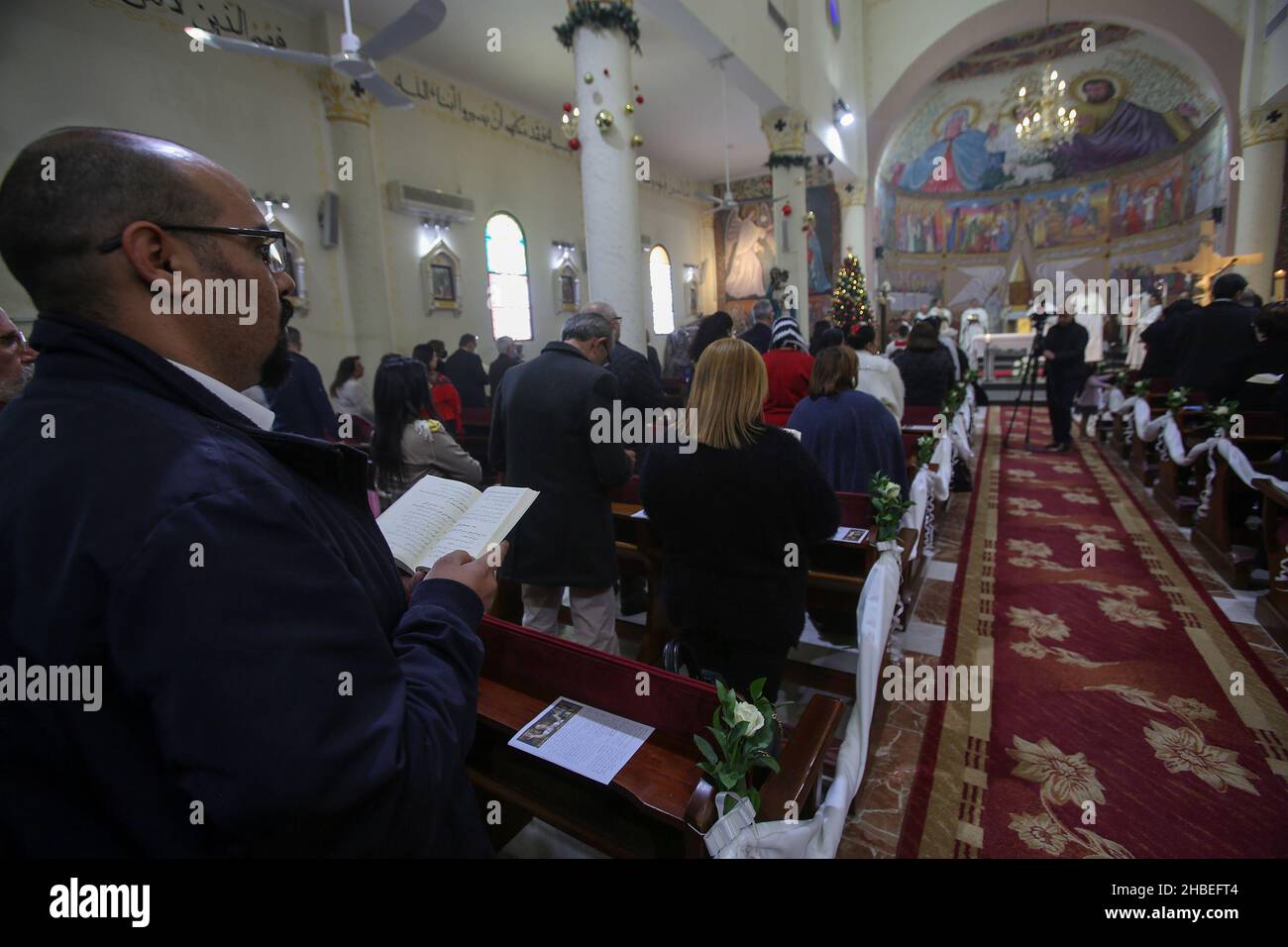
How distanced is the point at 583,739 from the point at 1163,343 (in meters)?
8.37

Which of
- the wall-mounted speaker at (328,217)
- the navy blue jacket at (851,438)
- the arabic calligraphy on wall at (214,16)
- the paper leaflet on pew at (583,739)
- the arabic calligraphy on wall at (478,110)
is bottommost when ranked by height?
the paper leaflet on pew at (583,739)

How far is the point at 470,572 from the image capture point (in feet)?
3.51

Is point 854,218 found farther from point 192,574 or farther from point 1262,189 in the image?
point 192,574

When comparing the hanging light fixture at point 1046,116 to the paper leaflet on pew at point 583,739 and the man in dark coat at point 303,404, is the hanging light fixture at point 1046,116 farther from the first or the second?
the paper leaflet on pew at point 583,739

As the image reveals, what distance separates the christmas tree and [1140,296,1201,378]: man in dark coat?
4.41 metres

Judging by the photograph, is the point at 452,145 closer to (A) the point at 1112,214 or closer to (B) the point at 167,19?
(B) the point at 167,19

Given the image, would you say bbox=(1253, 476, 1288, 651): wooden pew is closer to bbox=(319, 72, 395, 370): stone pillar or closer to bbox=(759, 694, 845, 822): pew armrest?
bbox=(759, 694, 845, 822): pew armrest

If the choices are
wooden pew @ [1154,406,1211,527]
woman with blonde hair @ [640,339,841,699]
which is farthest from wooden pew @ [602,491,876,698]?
wooden pew @ [1154,406,1211,527]

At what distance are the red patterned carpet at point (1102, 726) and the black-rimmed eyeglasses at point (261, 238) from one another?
2.41 meters

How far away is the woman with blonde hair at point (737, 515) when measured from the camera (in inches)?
82.6

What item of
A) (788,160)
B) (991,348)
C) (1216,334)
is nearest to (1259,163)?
(991,348)

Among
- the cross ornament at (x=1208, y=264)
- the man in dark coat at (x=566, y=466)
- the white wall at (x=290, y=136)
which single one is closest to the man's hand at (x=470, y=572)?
the man in dark coat at (x=566, y=466)

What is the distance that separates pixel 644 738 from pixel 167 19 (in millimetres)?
8557

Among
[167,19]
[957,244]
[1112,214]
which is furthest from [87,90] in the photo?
[1112,214]
